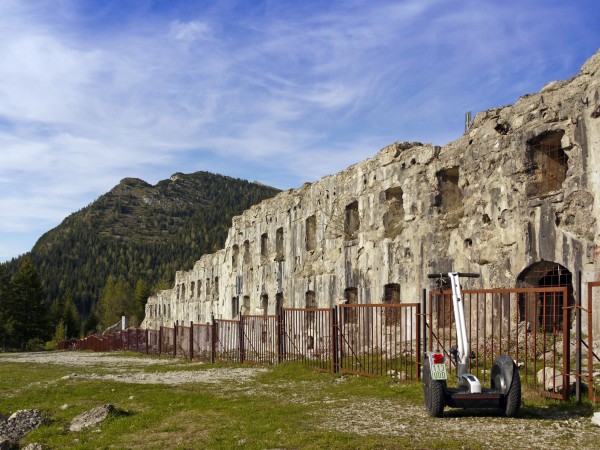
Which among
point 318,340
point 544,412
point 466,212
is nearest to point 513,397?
point 544,412

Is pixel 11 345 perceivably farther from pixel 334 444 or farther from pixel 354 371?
pixel 334 444

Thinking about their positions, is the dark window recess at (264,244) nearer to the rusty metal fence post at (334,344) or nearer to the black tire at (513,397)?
the rusty metal fence post at (334,344)

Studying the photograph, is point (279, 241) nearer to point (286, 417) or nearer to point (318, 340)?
point (318, 340)

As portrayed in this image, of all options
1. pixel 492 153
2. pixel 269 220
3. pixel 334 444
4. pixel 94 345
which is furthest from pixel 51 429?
pixel 94 345

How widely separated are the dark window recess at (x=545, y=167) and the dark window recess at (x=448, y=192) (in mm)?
3200

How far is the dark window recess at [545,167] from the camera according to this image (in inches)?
612

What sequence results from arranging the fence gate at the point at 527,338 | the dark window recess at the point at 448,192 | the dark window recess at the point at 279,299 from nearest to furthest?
the fence gate at the point at 527,338
the dark window recess at the point at 448,192
the dark window recess at the point at 279,299

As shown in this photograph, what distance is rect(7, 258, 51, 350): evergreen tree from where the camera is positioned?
190 ft

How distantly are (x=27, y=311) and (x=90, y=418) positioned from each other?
53840mm

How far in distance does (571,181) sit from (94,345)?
32.9 m

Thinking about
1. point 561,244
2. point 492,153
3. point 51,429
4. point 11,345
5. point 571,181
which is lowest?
point 11,345

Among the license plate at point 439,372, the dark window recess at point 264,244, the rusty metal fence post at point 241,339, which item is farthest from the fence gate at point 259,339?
the dark window recess at point 264,244

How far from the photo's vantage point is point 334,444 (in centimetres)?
712

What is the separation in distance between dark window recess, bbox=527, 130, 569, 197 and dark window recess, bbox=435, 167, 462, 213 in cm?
320
